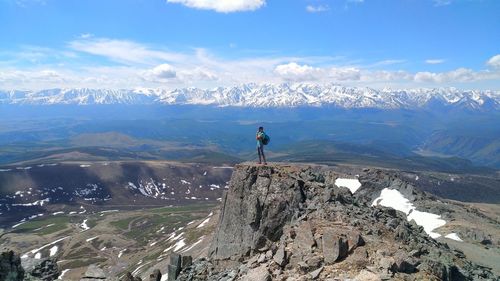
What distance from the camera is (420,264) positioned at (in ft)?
88.8

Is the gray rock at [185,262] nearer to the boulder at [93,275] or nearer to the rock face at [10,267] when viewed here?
the boulder at [93,275]

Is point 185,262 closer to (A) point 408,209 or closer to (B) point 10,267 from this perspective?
(B) point 10,267

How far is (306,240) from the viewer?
29953 mm

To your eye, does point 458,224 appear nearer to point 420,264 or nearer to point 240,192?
point 240,192

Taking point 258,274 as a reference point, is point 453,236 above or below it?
A: below

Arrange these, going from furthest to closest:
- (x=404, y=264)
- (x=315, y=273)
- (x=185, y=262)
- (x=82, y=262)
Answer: (x=82, y=262)
(x=185, y=262)
(x=404, y=264)
(x=315, y=273)

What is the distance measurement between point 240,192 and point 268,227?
19.0 feet

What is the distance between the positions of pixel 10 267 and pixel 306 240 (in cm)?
1922

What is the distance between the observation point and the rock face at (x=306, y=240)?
26.8 metres

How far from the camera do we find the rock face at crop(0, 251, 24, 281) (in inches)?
1116

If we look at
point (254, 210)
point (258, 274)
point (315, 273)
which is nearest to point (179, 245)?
point (254, 210)

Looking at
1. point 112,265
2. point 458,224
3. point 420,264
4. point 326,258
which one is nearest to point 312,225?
point 326,258

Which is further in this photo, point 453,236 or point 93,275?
point 453,236

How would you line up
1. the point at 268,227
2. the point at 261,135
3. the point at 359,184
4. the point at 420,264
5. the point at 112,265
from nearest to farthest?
the point at 420,264
the point at 268,227
the point at 261,135
the point at 359,184
the point at 112,265
